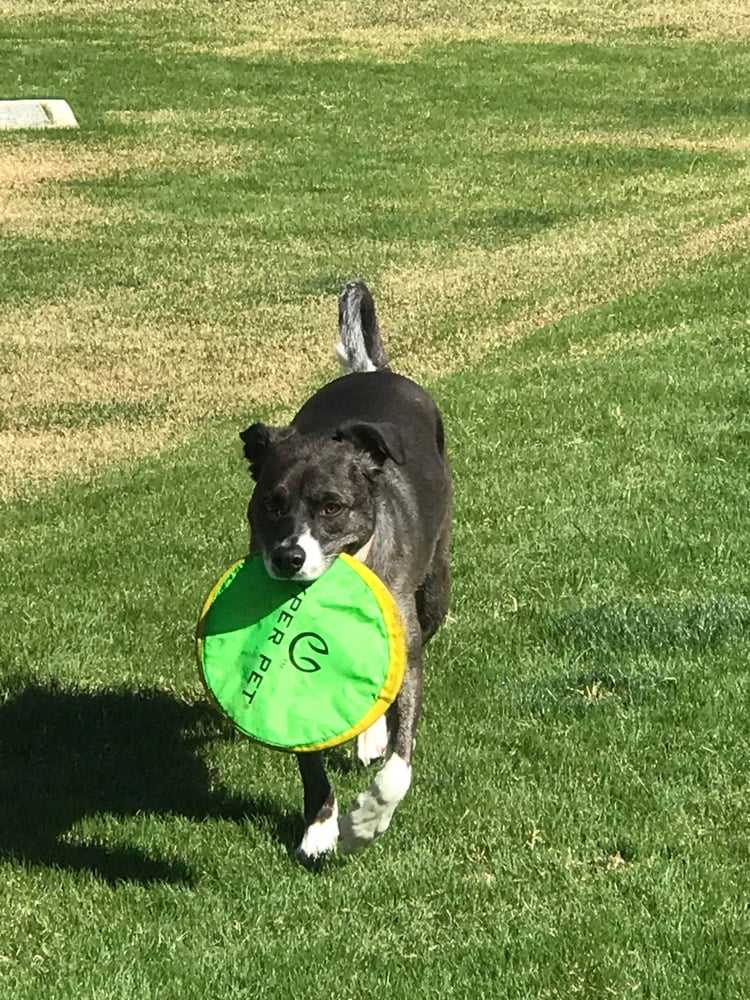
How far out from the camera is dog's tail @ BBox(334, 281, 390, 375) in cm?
867

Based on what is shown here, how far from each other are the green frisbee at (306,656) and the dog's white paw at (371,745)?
3.68ft

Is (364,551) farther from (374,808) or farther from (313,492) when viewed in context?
(374,808)

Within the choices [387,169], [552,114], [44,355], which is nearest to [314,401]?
[44,355]

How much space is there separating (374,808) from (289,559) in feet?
3.08

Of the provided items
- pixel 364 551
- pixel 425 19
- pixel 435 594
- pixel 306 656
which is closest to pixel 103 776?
pixel 306 656

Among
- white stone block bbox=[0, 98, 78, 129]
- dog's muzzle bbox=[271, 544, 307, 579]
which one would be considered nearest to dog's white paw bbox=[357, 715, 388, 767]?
dog's muzzle bbox=[271, 544, 307, 579]

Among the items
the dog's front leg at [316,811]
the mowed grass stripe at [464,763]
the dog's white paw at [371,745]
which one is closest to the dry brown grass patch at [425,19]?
the mowed grass stripe at [464,763]

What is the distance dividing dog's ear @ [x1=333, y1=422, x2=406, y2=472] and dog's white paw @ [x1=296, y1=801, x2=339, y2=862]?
139 cm

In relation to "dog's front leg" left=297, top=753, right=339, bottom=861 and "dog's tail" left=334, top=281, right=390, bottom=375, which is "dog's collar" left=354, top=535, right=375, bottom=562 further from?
"dog's tail" left=334, top=281, right=390, bottom=375

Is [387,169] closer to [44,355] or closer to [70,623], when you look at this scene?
[44,355]

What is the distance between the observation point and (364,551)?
6.43m

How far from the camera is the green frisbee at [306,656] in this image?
19.0ft

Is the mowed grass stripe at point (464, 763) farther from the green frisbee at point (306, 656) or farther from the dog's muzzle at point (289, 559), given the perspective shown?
the dog's muzzle at point (289, 559)

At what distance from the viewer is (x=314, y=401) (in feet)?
25.6
